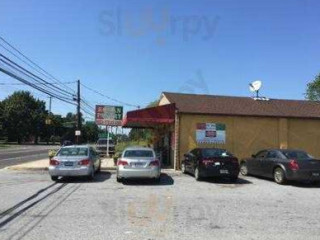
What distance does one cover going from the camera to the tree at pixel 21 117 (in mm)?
110613

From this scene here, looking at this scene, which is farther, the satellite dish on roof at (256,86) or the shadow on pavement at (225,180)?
the satellite dish on roof at (256,86)

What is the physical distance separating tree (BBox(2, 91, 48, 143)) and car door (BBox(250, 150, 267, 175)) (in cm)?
9486

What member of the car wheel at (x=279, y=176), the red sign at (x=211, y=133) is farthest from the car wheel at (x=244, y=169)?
the red sign at (x=211, y=133)

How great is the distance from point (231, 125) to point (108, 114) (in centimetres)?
1366

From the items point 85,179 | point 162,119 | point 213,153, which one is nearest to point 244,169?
point 213,153

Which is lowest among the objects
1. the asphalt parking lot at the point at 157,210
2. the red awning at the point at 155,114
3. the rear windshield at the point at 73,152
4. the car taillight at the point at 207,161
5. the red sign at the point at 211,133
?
the asphalt parking lot at the point at 157,210

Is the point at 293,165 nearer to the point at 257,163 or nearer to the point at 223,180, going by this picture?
the point at 257,163

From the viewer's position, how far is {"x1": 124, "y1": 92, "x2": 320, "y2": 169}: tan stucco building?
1032 inches

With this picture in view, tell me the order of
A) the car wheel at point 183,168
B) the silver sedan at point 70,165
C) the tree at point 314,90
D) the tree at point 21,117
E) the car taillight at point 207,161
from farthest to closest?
the tree at point 21,117, the tree at point 314,90, the car wheel at point 183,168, the car taillight at point 207,161, the silver sedan at point 70,165

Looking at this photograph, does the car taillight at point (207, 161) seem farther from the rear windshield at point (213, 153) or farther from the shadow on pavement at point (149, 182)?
the shadow on pavement at point (149, 182)

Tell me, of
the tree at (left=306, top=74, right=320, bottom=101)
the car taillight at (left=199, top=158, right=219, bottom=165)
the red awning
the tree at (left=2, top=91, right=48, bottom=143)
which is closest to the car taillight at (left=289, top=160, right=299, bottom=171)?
the car taillight at (left=199, top=158, right=219, bottom=165)

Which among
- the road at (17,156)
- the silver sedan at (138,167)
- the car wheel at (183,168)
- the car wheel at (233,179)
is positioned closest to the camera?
the silver sedan at (138,167)

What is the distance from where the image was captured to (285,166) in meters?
19.8

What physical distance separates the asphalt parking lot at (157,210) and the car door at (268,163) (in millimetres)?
1015
